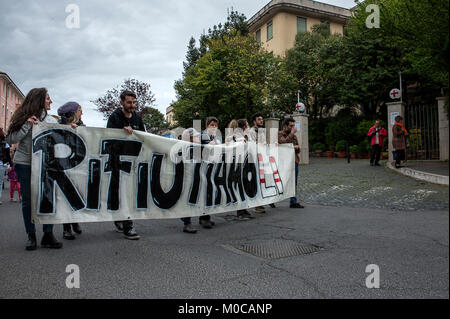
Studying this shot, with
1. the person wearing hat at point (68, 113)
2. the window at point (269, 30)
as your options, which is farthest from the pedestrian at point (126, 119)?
the window at point (269, 30)

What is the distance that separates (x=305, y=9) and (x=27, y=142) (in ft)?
118

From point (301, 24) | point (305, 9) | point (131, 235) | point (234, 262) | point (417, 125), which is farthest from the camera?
point (301, 24)

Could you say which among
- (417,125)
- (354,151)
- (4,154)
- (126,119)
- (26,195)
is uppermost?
(417,125)

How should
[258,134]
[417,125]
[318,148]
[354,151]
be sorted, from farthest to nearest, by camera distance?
[318,148] < [354,151] < [417,125] < [258,134]

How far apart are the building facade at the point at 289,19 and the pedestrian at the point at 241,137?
1132 inches

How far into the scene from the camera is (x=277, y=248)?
427 centimetres

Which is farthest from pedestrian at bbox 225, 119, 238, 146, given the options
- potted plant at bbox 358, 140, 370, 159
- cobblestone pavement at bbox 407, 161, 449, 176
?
potted plant at bbox 358, 140, 370, 159

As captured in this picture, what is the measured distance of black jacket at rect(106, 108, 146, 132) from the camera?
17.0ft

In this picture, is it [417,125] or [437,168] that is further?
[417,125]

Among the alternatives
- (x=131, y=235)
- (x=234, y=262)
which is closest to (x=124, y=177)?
(x=131, y=235)

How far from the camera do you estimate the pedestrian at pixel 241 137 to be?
21.6 ft

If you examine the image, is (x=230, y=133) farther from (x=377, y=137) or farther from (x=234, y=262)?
(x=377, y=137)

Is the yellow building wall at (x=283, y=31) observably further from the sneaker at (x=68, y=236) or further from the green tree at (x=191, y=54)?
the sneaker at (x=68, y=236)

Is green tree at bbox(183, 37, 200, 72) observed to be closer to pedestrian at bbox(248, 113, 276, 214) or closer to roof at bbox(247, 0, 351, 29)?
roof at bbox(247, 0, 351, 29)
